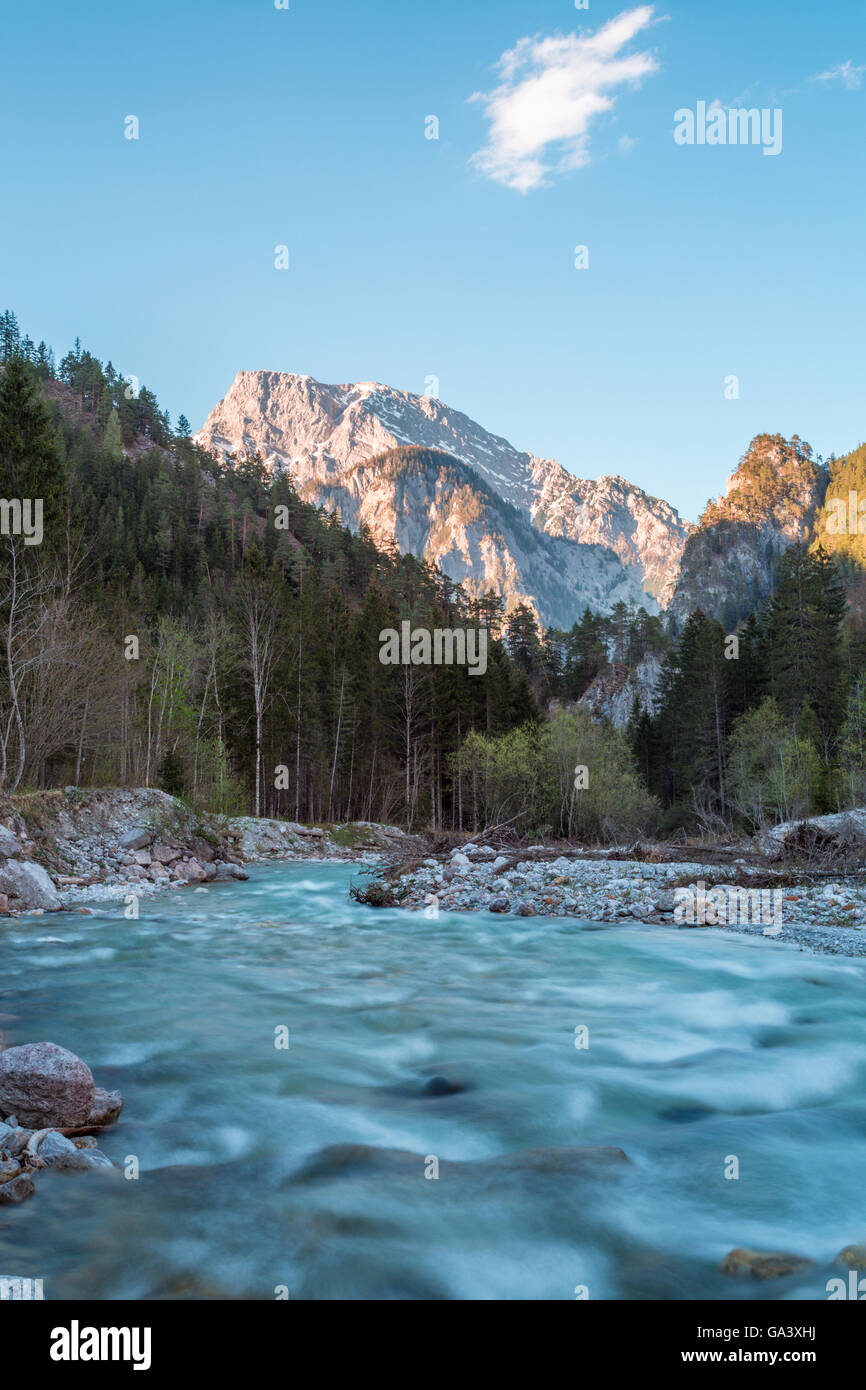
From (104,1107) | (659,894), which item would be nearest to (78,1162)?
(104,1107)

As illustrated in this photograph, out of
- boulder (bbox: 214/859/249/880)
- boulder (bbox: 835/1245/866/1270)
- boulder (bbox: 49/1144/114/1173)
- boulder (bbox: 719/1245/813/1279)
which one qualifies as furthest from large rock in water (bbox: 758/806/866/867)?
boulder (bbox: 49/1144/114/1173)

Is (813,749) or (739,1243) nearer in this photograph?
(739,1243)

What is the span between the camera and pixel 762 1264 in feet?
12.2

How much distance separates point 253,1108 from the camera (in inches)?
221

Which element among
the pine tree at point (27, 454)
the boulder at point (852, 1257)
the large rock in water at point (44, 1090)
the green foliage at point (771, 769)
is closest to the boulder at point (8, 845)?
the large rock in water at point (44, 1090)

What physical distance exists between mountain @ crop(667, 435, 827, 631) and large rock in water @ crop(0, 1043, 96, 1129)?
166m

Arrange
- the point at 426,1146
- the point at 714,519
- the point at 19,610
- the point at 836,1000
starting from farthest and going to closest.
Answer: the point at 714,519
the point at 19,610
the point at 836,1000
the point at 426,1146

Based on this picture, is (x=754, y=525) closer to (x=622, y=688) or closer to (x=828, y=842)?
(x=622, y=688)

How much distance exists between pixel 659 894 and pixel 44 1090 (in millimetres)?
12023

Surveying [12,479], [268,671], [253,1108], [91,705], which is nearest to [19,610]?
[91,705]

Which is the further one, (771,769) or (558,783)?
(558,783)

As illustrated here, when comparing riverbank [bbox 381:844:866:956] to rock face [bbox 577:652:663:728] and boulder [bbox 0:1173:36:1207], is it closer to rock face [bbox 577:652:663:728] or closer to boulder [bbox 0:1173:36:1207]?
boulder [bbox 0:1173:36:1207]
